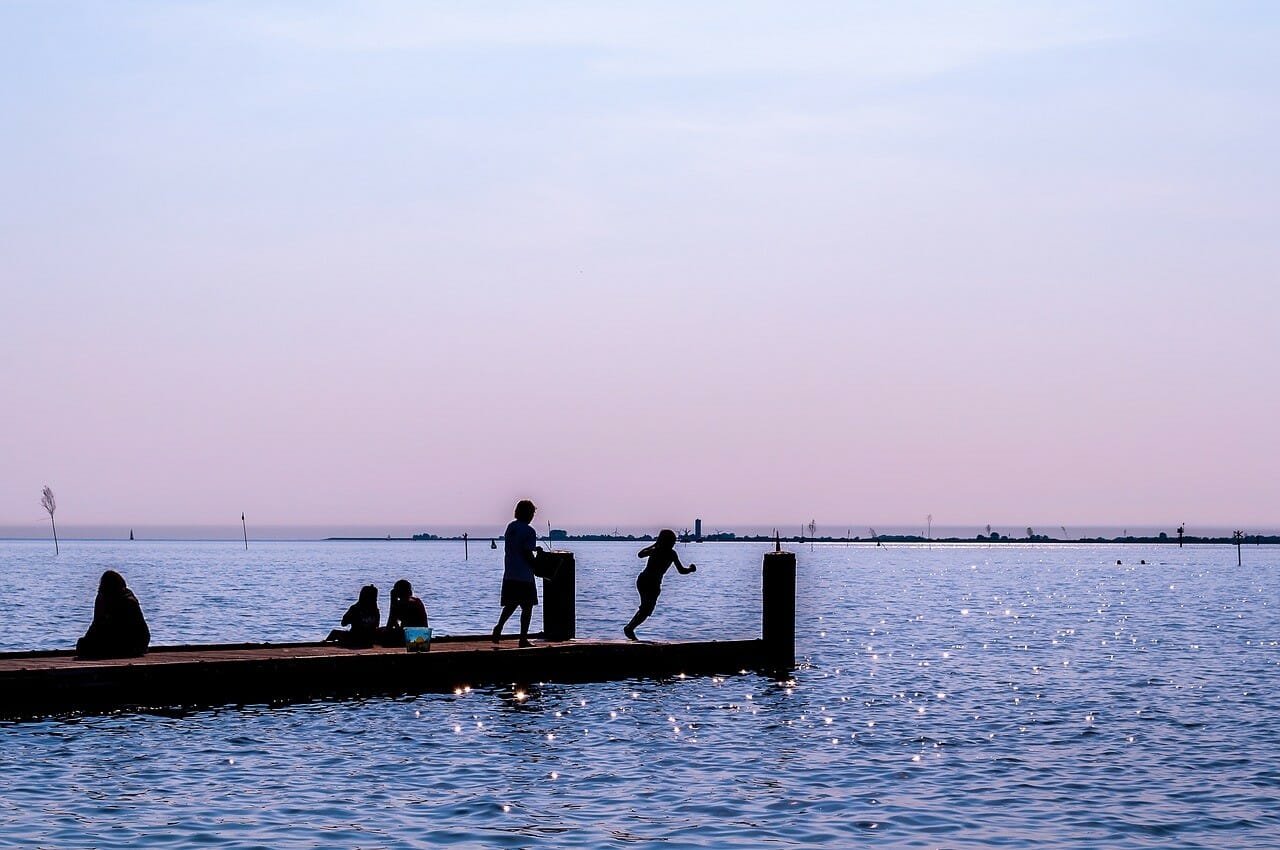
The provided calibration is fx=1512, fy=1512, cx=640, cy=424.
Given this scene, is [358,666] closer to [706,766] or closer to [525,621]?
[525,621]

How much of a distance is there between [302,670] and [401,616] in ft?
11.3

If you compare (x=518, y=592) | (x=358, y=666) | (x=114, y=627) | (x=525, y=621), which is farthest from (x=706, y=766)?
(x=114, y=627)

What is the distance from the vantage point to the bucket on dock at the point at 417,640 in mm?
24469

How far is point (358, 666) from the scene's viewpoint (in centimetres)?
2331

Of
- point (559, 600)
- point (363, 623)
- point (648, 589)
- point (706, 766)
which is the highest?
point (648, 589)

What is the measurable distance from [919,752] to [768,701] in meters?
5.76

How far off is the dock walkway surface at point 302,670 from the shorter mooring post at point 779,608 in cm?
109

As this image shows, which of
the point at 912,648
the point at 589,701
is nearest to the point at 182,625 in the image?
the point at 912,648

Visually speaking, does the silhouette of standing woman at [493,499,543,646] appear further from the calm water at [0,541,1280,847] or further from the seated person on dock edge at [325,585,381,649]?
the seated person on dock edge at [325,585,381,649]

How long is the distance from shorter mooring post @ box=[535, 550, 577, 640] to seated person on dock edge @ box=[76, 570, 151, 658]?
25.4ft

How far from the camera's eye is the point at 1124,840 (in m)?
15.1

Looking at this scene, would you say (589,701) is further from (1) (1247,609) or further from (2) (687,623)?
(1) (1247,609)

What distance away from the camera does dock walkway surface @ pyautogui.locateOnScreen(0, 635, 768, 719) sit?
66.1 feet

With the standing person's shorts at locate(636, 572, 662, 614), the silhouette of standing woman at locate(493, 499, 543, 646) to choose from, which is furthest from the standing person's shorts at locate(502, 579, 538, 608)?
the standing person's shorts at locate(636, 572, 662, 614)
